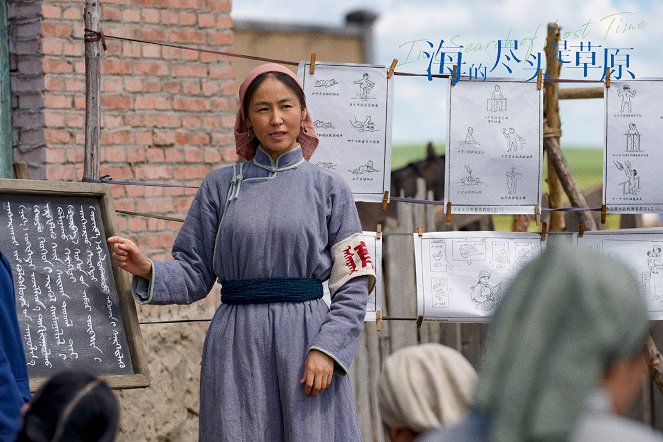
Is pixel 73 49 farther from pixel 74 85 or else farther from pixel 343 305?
pixel 343 305

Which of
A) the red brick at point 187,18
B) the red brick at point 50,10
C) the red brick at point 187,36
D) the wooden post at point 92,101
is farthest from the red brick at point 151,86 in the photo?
the wooden post at point 92,101

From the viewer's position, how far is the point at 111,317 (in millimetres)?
4195

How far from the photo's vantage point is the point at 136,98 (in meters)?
5.83

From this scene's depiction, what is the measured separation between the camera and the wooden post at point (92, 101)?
4.64m

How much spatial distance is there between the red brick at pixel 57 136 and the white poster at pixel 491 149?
5.76 feet

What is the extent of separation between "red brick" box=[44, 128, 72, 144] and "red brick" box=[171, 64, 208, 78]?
71 centimetres

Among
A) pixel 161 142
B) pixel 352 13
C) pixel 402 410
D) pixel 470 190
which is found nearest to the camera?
pixel 402 410

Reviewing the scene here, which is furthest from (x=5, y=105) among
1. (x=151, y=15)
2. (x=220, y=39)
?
(x=220, y=39)

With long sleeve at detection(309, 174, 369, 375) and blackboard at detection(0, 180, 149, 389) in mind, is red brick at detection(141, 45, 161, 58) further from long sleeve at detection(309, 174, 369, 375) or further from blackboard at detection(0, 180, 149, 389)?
long sleeve at detection(309, 174, 369, 375)

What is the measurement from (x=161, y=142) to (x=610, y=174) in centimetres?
217

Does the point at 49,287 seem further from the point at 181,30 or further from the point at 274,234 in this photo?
the point at 181,30

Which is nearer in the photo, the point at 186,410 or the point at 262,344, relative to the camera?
the point at 262,344

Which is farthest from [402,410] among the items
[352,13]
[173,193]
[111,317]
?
[352,13]

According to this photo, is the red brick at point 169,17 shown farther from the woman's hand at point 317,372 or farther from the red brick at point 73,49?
the woman's hand at point 317,372
